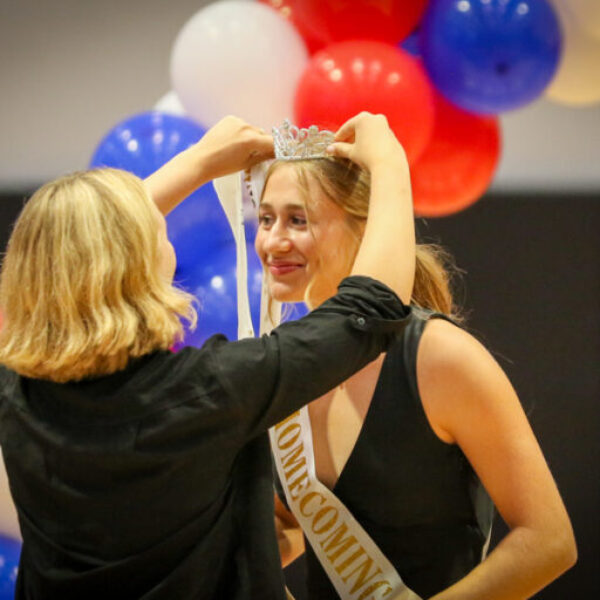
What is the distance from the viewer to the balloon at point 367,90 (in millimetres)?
2193

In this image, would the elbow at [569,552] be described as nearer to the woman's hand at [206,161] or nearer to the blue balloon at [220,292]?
the woman's hand at [206,161]

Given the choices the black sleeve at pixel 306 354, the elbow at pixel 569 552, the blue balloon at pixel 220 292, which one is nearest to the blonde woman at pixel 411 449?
the elbow at pixel 569 552

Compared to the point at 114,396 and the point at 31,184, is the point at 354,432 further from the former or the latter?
the point at 31,184

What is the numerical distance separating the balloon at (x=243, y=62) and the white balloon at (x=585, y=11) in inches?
28.3

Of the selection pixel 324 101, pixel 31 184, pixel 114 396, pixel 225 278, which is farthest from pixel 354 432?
pixel 31 184

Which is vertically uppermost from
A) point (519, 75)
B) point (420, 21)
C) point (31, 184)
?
point (420, 21)

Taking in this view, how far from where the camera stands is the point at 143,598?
1.03 metres

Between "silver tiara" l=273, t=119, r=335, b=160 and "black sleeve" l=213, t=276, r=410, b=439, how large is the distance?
0.57m

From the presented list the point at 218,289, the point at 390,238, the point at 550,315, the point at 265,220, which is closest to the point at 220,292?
the point at 218,289

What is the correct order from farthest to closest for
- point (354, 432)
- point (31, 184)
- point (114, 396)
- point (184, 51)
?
point (31, 184) < point (184, 51) < point (354, 432) < point (114, 396)

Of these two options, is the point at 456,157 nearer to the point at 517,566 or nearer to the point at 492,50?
the point at 492,50

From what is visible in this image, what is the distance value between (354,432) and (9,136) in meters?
2.73

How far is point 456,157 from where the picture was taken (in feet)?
7.95

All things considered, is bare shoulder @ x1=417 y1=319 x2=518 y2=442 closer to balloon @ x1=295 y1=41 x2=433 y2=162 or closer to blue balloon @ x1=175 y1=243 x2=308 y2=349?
blue balloon @ x1=175 y1=243 x2=308 y2=349
